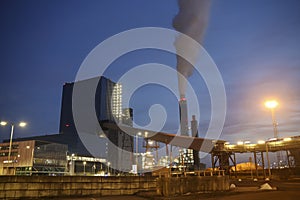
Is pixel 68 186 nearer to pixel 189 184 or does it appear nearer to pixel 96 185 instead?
pixel 96 185

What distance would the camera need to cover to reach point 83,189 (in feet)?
60.0

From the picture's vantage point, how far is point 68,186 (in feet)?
58.0

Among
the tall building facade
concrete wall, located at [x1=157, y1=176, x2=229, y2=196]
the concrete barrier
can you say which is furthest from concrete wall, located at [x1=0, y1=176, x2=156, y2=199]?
the tall building facade

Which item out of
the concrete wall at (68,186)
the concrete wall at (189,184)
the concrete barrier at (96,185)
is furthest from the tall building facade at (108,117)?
the concrete wall at (189,184)

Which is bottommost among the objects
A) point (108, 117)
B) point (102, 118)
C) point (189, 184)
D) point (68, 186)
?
point (189, 184)

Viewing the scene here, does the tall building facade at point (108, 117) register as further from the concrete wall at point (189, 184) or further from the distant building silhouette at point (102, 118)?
→ the concrete wall at point (189, 184)

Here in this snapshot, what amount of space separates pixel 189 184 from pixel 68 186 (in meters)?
9.61

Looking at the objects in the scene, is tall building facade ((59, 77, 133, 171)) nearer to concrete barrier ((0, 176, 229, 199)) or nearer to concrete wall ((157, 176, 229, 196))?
concrete barrier ((0, 176, 229, 199))

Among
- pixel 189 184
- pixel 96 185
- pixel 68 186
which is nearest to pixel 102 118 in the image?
pixel 96 185

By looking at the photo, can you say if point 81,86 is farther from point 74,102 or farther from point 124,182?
point 124,182

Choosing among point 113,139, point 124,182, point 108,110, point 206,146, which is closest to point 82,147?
point 113,139

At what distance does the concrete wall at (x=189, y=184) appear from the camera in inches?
715

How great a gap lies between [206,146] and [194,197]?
3934cm

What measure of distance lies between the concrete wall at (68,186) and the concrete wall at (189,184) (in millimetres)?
3469
